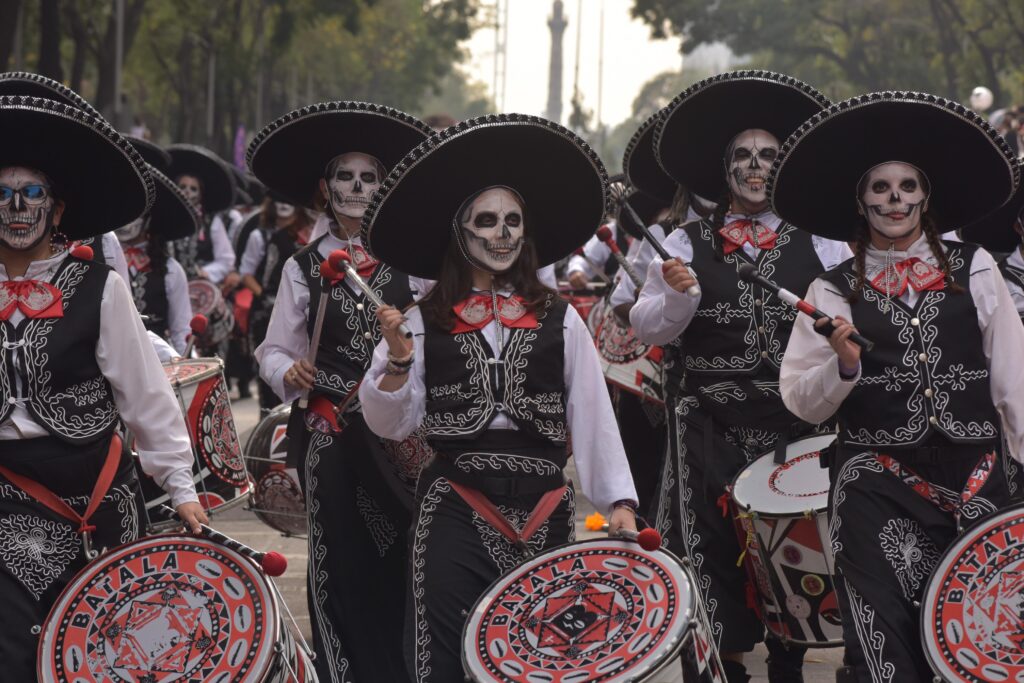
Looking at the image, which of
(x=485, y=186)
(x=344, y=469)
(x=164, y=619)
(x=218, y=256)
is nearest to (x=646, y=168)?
(x=344, y=469)

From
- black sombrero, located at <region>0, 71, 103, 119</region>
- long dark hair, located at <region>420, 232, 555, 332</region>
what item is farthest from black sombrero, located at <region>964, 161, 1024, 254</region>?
black sombrero, located at <region>0, 71, 103, 119</region>

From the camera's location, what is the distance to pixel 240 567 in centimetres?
466

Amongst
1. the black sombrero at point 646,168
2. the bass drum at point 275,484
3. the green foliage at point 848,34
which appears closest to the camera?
the bass drum at point 275,484

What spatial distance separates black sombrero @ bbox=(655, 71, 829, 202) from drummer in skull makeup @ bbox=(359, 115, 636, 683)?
174cm

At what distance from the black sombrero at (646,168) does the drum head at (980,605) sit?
3599mm

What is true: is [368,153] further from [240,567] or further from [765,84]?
[240,567]

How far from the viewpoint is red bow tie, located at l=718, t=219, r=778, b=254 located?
6820mm

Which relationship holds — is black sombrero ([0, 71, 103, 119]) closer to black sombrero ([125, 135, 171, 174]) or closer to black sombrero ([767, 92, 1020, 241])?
black sombrero ([767, 92, 1020, 241])

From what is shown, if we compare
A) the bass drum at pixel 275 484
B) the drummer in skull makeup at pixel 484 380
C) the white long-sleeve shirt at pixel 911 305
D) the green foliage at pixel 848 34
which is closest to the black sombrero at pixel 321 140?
the bass drum at pixel 275 484

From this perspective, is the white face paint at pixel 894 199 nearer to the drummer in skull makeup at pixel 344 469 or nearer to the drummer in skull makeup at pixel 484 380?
the drummer in skull makeup at pixel 484 380

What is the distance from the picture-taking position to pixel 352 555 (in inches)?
262

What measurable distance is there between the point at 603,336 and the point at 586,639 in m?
5.26

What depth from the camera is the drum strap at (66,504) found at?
507 cm

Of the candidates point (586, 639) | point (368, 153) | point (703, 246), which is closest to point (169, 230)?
point (368, 153)
